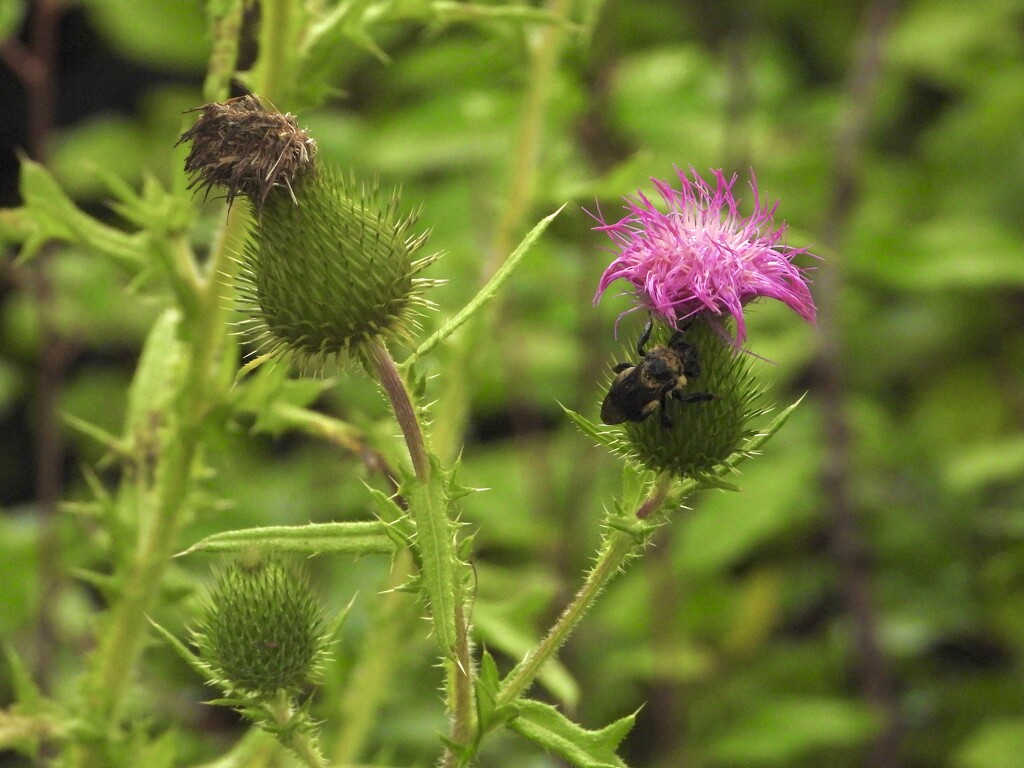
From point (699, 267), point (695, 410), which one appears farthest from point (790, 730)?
point (699, 267)

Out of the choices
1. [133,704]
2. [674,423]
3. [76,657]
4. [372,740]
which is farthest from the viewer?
[76,657]

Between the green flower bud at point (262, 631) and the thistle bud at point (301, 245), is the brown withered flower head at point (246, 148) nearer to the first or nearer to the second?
the thistle bud at point (301, 245)

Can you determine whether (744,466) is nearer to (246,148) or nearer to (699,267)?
(699,267)

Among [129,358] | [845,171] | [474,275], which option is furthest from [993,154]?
[129,358]

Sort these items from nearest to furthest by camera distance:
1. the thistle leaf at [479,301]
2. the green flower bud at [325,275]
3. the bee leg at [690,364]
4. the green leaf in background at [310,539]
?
the thistle leaf at [479,301], the green leaf in background at [310,539], the green flower bud at [325,275], the bee leg at [690,364]

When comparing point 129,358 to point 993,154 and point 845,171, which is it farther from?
point 993,154

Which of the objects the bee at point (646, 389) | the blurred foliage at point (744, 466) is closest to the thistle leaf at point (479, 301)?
the bee at point (646, 389)
